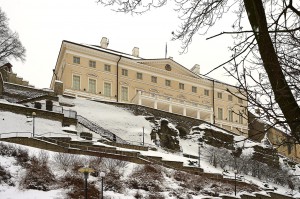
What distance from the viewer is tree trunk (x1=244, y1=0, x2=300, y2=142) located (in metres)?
4.23

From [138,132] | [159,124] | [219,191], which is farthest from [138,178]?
[159,124]

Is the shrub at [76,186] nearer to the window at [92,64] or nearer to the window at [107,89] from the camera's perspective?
the window at [107,89]

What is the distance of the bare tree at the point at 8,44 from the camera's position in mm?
52469

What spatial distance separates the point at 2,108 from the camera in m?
38.3

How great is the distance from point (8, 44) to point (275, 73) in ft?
170

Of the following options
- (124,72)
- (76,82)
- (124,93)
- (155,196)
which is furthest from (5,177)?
(124,72)

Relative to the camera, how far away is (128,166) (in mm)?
31984

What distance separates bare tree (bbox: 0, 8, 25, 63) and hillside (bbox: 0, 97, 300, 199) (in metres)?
8.78

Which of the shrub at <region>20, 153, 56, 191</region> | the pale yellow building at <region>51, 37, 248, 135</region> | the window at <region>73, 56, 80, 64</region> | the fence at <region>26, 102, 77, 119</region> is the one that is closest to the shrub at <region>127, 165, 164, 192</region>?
the shrub at <region>20, 153, 56, 191</region>

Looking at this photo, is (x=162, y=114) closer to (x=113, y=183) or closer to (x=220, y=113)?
(x=220, y=113)

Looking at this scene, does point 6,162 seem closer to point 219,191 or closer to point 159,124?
point 219,191

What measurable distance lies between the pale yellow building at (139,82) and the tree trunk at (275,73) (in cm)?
5047

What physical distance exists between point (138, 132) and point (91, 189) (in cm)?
2225

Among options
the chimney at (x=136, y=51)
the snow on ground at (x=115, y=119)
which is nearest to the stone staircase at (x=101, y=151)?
the snow on ground at (x=115, y=119)
